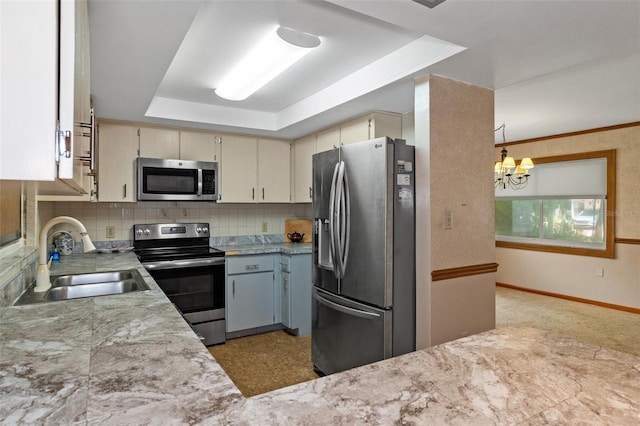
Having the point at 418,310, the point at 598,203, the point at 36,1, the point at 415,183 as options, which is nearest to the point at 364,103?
the point at 415,183

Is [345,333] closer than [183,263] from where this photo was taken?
Yes

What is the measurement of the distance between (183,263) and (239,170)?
3.85ft

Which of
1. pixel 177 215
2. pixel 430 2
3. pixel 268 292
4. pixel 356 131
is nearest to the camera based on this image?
pixel 430 2

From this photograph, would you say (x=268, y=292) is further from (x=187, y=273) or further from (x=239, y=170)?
(x=239, y=170)

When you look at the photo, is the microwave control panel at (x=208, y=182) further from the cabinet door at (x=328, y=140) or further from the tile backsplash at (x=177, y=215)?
the cabinet door at (x=328, y=140)

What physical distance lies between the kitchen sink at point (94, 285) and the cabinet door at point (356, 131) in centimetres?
203

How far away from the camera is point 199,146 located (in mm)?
3951

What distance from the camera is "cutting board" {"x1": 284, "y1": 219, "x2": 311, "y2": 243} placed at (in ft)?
15.2

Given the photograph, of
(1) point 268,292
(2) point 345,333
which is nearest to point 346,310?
(2) point 345,333

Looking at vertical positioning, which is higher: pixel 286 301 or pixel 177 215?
pixel 177 215

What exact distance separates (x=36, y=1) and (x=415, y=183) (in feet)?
6.86

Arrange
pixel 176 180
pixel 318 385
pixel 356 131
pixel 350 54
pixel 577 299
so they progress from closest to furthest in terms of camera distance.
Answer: pixel 318 385 → pixel 350 54 → pixel 356 131 → pixel 176 180 → pixel 577 299

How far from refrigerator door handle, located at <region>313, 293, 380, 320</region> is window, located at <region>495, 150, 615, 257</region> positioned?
427cm

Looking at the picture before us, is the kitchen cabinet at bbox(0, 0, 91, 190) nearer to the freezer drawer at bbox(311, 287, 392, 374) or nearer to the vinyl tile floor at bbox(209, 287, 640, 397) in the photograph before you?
the freezer drawer at bbox(311, 287, 392, 374)
